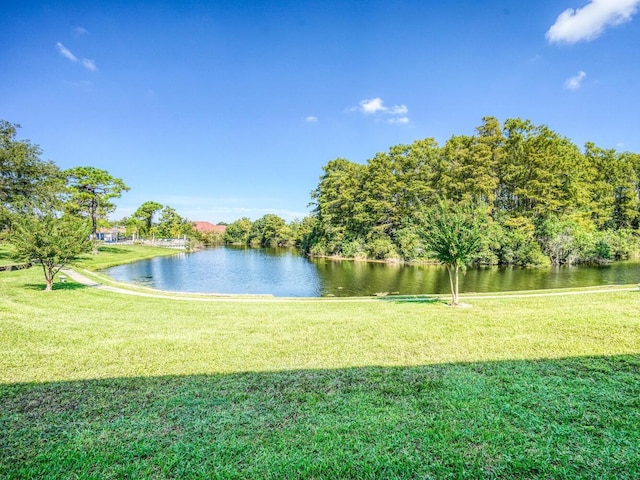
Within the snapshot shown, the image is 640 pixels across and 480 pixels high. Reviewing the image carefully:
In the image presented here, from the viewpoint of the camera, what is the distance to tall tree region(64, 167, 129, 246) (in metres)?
41.0

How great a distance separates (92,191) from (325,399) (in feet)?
161

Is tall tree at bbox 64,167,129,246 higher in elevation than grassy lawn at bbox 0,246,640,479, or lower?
higher

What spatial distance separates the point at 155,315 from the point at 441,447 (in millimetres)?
8756

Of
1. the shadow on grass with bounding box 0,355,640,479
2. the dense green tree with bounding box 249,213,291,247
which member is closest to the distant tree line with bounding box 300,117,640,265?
the shadow on grass with bounding box 0,355,640,479

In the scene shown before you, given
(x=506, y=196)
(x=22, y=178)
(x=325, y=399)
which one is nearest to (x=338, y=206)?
(x=506, y=196)

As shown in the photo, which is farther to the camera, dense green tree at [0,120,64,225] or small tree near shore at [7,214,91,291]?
dense green tree at [0,120,64,225]

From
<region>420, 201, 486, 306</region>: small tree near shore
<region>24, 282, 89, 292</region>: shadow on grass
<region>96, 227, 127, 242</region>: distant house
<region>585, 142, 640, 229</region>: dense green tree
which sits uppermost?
<region>585, 142, 640, 229</region>: dense green tree

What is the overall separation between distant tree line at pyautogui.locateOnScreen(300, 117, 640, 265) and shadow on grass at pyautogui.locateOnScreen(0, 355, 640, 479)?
25001 mm

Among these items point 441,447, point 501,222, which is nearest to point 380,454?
point 441,447

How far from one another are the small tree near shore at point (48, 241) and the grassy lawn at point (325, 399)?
6.38 metres

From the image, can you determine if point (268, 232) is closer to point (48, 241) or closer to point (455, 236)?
point (48, 241)

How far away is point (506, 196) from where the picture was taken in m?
42.4

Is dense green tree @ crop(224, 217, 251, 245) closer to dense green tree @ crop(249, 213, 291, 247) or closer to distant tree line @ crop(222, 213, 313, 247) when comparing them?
distant tree line @ crop(222, 213, 313, 247)

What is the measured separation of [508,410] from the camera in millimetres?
3707
